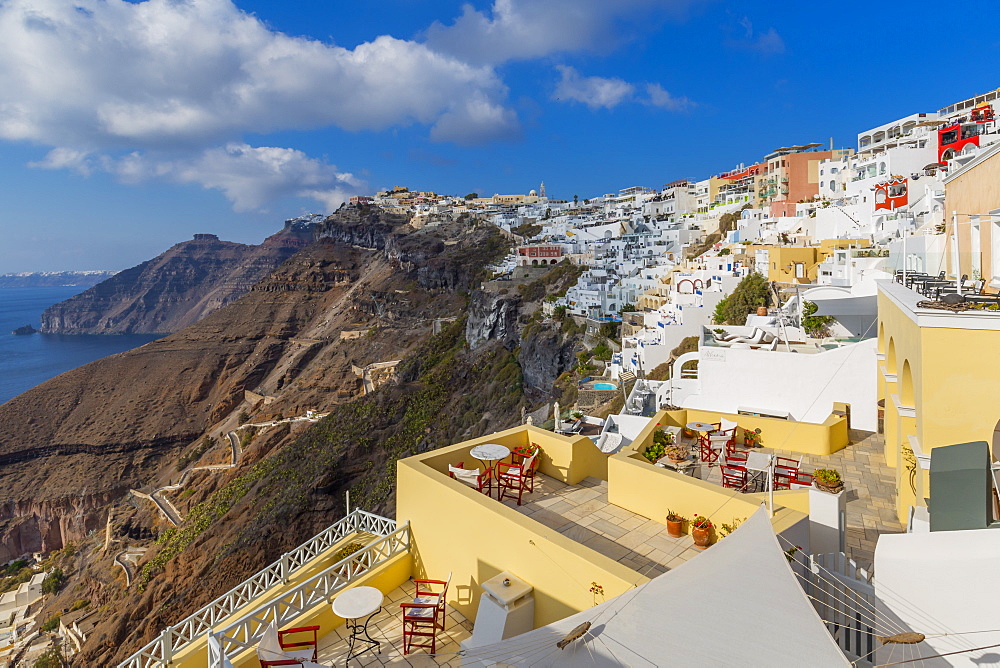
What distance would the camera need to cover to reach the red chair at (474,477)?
612 centimetres

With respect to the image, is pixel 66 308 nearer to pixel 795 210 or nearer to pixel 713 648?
pixel 795 210

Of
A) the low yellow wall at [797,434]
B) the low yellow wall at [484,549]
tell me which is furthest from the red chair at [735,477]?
the low yellow wall at [484,549]

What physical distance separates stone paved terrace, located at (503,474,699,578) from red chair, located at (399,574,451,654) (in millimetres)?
1254

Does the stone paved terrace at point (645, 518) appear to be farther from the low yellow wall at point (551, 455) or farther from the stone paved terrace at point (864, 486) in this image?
the low yellow wall at point (551, 455)

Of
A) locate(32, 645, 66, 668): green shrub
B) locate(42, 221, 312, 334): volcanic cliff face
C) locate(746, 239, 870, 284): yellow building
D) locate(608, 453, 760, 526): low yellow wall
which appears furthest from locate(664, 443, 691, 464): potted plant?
locate(42, 221, 312, 334): volcanic cliff face

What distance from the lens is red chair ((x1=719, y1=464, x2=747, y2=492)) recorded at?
277 inches

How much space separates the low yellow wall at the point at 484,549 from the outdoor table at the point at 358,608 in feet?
2.84

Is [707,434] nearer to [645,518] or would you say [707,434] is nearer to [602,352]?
[645,518]

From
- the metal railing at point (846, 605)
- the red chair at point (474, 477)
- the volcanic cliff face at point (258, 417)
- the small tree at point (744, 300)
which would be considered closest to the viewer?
the metal railing at point (846, 605)

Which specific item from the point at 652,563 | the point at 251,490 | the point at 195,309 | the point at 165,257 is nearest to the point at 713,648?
the point at 652,563

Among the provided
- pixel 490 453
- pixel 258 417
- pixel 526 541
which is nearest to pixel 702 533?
pixel 526 541

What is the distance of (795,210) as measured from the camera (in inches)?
1412

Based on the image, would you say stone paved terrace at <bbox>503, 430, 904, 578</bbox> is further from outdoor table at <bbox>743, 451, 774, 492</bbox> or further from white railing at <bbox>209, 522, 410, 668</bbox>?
white railing at <bbox>209, 522, 410, 668</bbox>

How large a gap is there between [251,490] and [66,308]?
153 meters
